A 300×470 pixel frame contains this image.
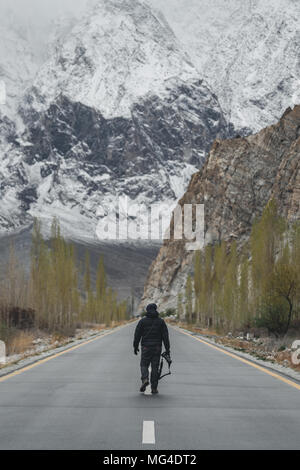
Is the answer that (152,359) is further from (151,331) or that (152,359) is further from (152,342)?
(151,331)

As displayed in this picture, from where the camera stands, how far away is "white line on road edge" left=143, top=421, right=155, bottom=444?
7090 millimetres

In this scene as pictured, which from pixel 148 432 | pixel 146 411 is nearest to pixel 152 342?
pixel 146 411

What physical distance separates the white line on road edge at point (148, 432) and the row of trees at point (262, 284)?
26070 mm

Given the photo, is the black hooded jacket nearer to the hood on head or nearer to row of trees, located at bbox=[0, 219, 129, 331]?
the hood on head

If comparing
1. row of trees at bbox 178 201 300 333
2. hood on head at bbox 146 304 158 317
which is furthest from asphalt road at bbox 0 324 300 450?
row of trees at bbox 178 201 300 333

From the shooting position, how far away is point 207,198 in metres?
106

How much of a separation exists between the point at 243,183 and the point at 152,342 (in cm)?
8322

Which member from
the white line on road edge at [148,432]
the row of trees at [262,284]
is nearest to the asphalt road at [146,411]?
the white line on road edge at [148,432]

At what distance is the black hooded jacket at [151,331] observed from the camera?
1133 cm

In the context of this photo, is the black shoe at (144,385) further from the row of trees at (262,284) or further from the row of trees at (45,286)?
the row of trees at (45,286)

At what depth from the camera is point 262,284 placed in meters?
41.6

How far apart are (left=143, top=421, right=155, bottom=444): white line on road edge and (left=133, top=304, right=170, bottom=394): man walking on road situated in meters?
2.99
